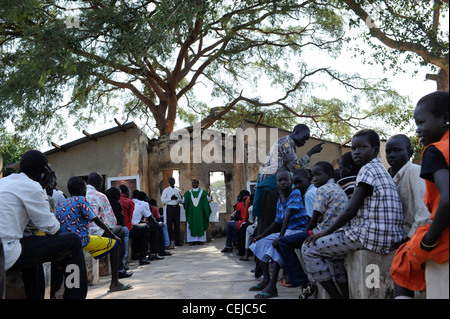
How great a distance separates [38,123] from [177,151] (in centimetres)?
569

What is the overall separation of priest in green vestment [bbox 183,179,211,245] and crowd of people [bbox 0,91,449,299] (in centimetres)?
765

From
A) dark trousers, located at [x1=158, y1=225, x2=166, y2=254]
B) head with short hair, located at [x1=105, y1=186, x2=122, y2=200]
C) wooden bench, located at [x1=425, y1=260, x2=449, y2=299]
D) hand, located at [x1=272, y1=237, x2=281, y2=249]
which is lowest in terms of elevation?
dark trousers, located at [x1=158, y1=225, x2=166, y2=254]

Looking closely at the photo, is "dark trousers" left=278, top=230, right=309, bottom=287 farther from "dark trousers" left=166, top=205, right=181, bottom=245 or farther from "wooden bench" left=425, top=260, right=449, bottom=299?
"dark trousers" left=166, top=205, right=181, bottom=245

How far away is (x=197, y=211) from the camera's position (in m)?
14.2

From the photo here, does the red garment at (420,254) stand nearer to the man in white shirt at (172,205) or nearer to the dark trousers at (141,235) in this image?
the dark trousers at (141,235)

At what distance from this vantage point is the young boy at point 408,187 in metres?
3.68

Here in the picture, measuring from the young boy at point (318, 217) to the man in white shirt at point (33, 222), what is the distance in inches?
85.2

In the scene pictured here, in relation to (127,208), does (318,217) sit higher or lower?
higher

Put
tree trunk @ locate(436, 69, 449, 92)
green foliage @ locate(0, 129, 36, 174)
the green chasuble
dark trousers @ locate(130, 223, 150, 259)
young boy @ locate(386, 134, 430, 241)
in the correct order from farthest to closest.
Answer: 1. green foliage @ locate(0, 129, 36, 174)
2. the green chasuble
3. tree trunk @ locate(436, 69, 449, 92)
4. dark trousers @ locate(130, 223, 150, 259)
5. young boy @ locate(386, 134, 430, 241)

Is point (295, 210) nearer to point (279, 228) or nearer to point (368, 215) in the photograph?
point (279, 228)

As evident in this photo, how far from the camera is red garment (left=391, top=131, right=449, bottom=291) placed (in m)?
2.31

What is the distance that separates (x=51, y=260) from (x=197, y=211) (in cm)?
1049

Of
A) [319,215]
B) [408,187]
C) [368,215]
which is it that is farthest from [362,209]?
[319,215]

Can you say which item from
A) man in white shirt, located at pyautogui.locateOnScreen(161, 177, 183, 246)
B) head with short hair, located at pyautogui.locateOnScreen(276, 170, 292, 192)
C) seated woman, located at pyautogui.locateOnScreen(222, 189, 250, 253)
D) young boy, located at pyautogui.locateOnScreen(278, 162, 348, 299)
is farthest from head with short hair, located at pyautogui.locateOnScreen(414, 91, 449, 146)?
man in white shirt, located at pyautogui.locateOnScreen(161, 177, 183, 246)
